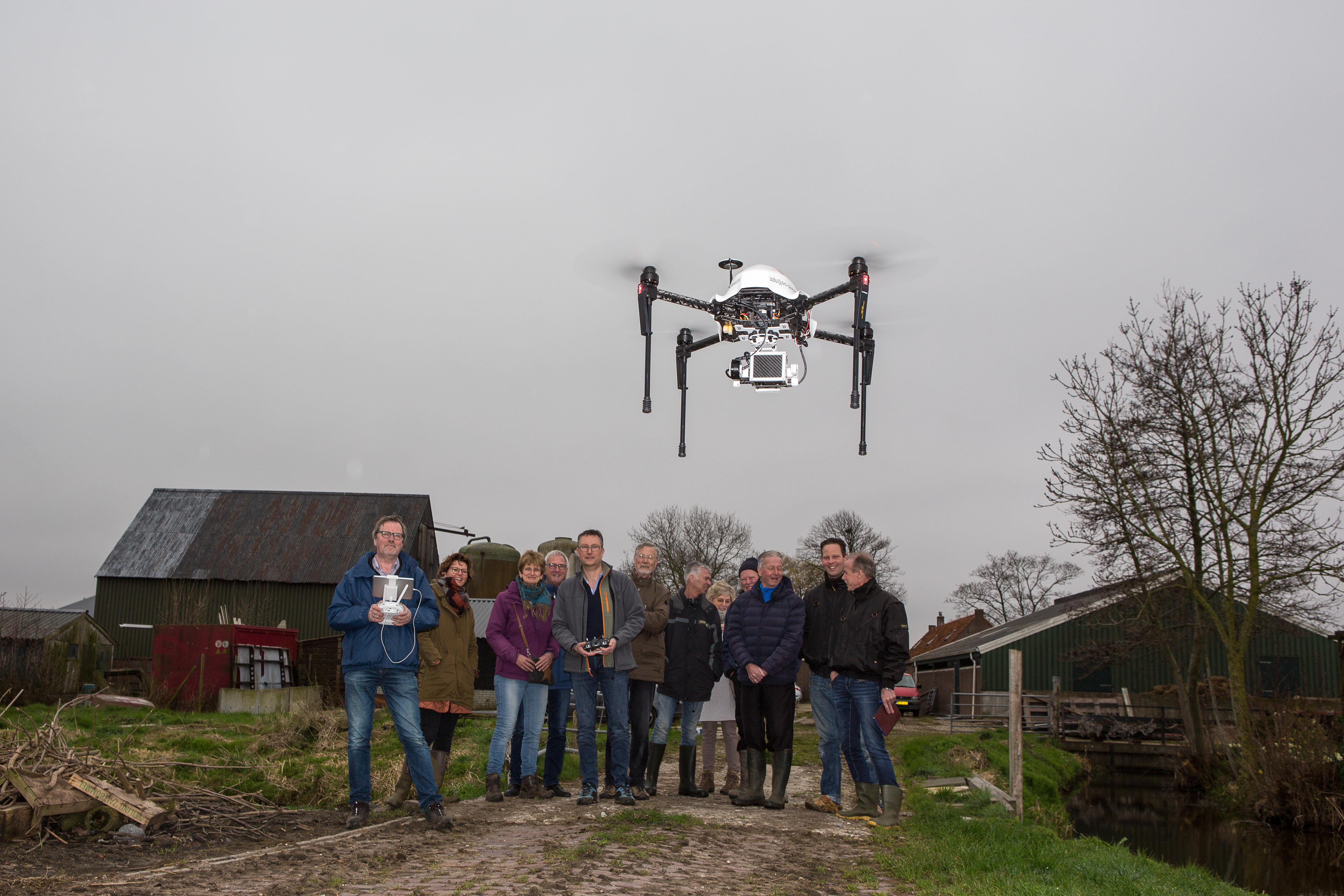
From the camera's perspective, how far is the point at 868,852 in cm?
629

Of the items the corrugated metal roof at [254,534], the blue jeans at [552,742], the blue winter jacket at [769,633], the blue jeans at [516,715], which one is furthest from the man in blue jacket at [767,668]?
the corrugated metal roof at [254,534]

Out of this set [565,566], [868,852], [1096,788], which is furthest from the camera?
[1096,788]

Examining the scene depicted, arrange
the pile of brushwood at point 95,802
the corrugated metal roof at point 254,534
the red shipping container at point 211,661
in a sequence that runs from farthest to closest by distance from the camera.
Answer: the corrugated metal roof at point 254,534 → the red shipping container at point 211,661 → the pile of brushwood at point 95,802

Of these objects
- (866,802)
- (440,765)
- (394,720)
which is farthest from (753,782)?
(394,720)

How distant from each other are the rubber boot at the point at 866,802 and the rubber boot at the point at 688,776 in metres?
1.22

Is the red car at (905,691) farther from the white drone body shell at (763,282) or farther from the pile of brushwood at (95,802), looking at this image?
the white drone body shell at (763,282)

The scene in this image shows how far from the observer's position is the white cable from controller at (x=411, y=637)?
655 centimetres

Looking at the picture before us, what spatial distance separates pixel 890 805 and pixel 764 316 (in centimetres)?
886

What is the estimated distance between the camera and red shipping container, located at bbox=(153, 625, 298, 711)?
907 inches

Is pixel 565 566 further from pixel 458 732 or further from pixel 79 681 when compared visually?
pixel 79 681

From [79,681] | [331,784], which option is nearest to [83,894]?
[331,784]

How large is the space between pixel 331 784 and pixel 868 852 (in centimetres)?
576

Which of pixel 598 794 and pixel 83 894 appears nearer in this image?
pixel 83 894

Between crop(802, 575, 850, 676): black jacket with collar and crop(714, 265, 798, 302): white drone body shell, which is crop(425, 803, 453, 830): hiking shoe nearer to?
crop(802, 575, 850, 676): black jacket with collar
